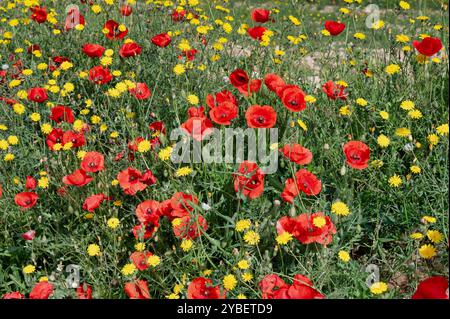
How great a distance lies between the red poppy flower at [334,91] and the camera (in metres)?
2.35

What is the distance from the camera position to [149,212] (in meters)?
1.87

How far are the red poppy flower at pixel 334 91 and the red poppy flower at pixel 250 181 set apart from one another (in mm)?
651

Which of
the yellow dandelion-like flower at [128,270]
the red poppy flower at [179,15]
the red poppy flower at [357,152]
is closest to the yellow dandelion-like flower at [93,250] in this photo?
the yellow dandelion-like flower at [128,270]

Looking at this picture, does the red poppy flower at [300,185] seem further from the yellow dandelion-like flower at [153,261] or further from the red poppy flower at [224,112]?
the yellow dandelion-like flower at [153,261]

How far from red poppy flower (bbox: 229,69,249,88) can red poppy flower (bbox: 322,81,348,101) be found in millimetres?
398

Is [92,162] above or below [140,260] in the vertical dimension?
above

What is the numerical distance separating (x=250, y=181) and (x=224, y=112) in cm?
33

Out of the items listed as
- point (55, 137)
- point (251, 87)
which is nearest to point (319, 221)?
point (251, 87)

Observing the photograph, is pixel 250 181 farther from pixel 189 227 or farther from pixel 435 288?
pixel 435 288
